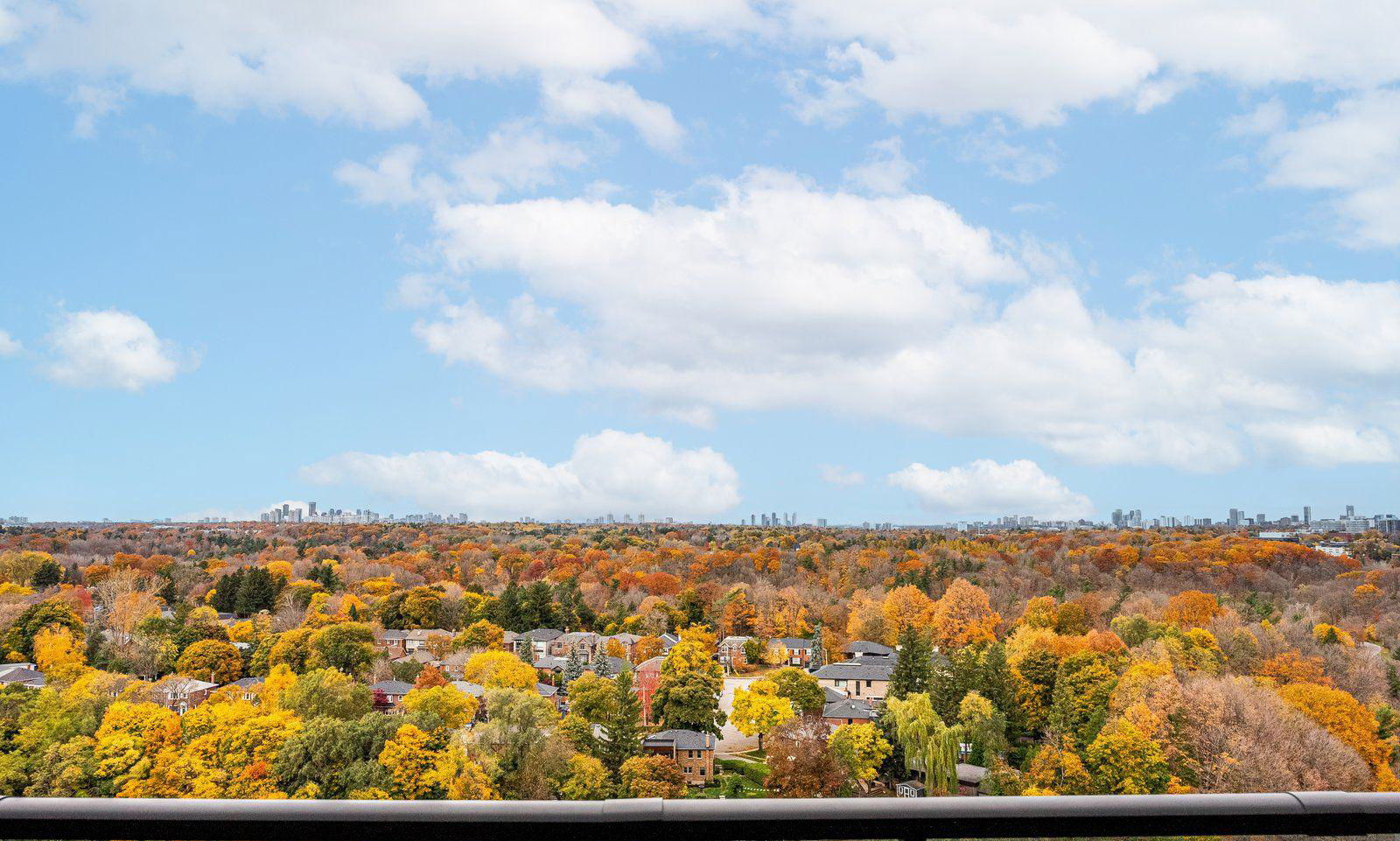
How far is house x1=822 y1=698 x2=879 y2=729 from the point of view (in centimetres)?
2306

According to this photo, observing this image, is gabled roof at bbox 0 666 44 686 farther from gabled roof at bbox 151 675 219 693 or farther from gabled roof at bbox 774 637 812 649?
gabled roof at bbox 774 637 812 649

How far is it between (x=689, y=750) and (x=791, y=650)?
1524cm

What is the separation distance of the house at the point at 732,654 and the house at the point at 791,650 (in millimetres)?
1367

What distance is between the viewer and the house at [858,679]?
28781 millimetres

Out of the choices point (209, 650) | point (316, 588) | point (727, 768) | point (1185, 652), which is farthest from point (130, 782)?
point (1185, 652)

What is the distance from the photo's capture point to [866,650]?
113ft

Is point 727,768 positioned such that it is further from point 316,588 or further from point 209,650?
point 316,588

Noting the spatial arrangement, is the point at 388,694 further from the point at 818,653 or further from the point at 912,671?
the point at 818,653

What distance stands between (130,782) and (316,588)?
2363 cm

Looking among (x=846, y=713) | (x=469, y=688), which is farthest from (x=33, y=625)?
(x=846, y=713)

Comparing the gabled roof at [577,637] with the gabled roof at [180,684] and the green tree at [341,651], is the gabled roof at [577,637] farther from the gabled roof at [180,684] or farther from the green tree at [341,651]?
the gabled roof at [180,684]

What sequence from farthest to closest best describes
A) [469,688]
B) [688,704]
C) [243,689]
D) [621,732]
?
[243,689] → [469,688] → [688,704] → [621,732]

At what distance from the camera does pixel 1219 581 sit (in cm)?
4578

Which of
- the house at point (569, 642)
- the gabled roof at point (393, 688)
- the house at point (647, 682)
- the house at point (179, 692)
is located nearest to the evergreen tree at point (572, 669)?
the house at point (647, 682)
